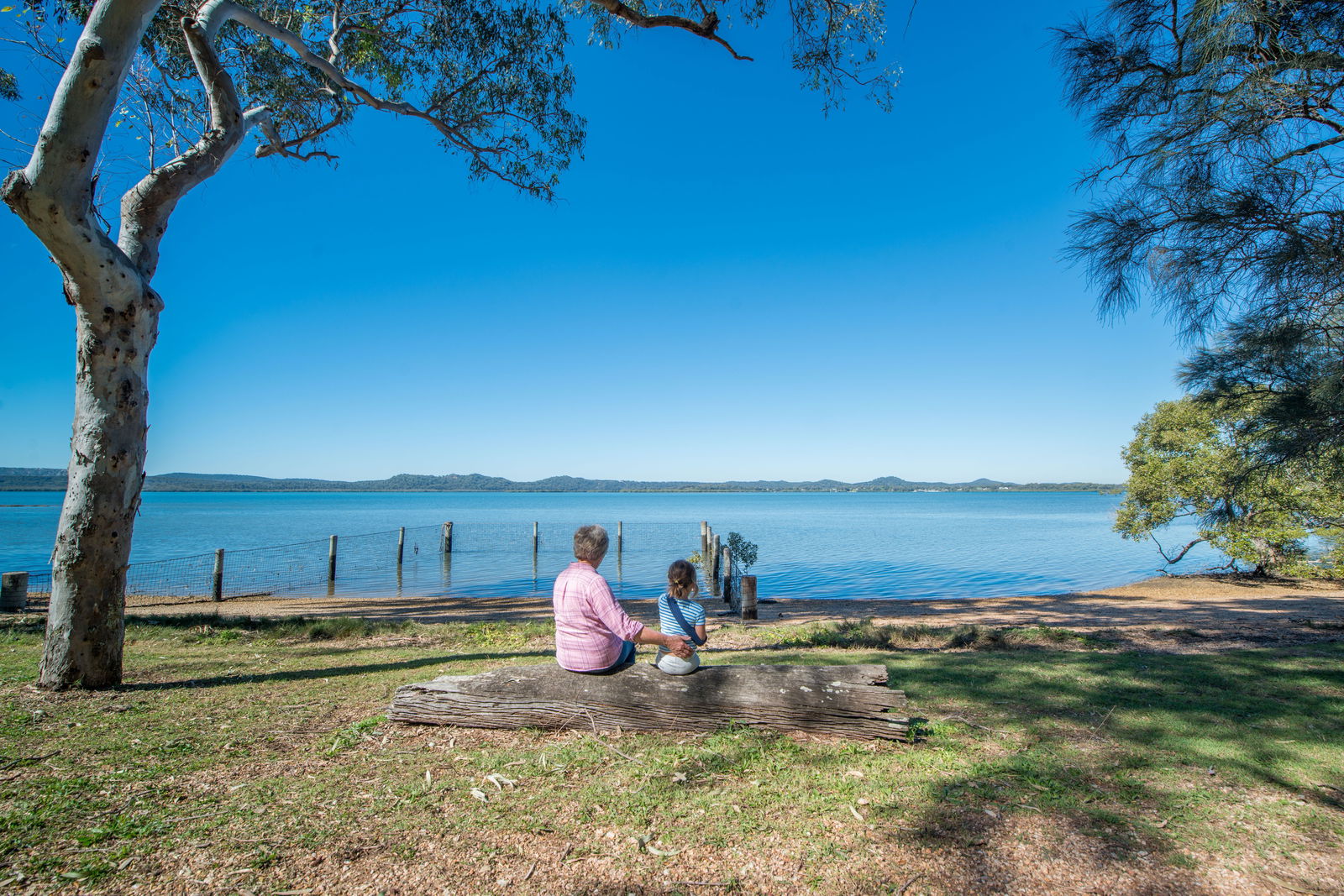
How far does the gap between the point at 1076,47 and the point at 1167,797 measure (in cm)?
640

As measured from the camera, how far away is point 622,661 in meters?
4.52

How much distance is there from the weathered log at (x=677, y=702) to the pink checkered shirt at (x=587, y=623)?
13 centimetres

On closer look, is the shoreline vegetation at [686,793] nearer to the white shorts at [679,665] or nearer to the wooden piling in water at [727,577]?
the white shorts at [679,665]

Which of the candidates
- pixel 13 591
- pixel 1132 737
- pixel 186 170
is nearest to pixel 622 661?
pixel 1132 737

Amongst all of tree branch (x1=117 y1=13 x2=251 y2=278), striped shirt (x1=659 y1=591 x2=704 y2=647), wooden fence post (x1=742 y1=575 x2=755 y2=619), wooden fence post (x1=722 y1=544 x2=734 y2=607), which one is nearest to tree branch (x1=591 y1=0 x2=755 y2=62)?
tree branch (x1=117 y1=13 x2=251 y2=278)

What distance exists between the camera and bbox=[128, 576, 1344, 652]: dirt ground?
8.62 metres

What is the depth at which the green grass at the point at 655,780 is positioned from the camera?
114 inches

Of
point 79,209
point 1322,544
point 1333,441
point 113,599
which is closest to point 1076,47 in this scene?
point 1333,441

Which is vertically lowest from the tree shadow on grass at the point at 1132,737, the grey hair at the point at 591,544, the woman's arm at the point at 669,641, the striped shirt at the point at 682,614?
the tree shadow on grass at the point at 1132,737

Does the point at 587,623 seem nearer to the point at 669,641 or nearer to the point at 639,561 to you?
the point at 669,641

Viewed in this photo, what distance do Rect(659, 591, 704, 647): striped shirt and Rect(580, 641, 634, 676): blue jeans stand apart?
26 centimetres

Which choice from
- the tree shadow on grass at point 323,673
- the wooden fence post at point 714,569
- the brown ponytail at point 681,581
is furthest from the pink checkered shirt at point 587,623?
the wooden fence post at point 714,569

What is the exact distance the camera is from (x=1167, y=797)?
3469 mm

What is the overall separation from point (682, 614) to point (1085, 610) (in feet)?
40.2
